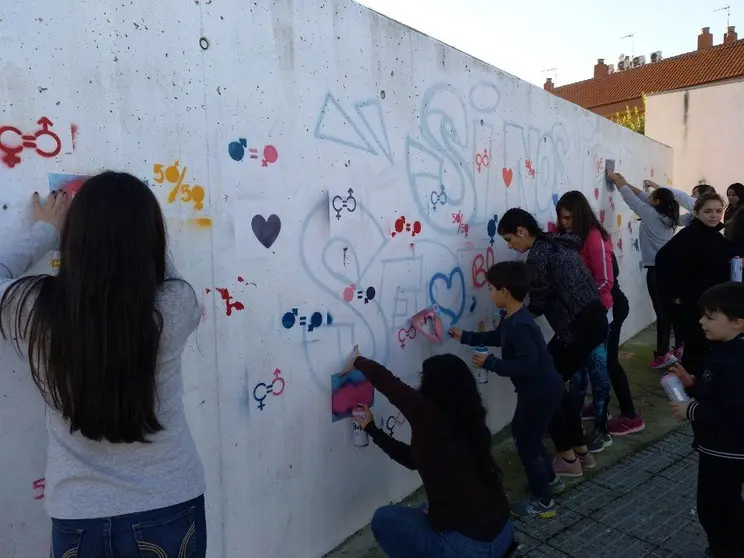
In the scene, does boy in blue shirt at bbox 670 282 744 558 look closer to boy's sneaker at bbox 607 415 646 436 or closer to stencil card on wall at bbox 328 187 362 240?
stencil card on wall at bbox 328 187 362 240

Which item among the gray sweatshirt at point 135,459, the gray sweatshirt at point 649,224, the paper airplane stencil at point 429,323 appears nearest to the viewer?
the gray sweatshirt at point 135,459

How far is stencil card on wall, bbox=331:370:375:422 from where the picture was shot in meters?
2.83

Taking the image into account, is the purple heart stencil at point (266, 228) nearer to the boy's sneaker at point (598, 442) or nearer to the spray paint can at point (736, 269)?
the boy's sneaker at point (598, 442)

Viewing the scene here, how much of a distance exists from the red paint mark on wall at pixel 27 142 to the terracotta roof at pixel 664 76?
80.9 feet

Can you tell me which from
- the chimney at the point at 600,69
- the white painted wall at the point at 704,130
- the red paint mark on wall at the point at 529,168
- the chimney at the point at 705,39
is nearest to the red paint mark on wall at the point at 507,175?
the red paint mark on wall at the point at 529,168

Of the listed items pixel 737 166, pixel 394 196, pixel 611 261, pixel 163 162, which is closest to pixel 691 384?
pixel 611 261

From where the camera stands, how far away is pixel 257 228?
7.84ft

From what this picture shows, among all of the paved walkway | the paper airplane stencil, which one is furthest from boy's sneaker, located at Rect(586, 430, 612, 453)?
the paper airplane stencil

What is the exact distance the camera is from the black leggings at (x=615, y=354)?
172 inches

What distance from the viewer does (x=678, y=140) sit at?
1302cm

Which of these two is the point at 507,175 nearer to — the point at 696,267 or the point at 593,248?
the point at 593,248

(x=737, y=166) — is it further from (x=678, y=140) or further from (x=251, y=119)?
(x=251, y=119)

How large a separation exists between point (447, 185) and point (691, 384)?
1720 millimetres

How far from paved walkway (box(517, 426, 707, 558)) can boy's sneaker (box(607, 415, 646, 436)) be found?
0.41 m
